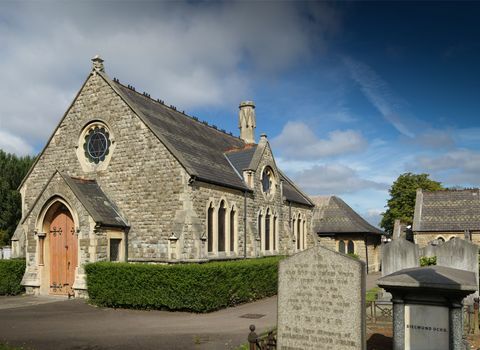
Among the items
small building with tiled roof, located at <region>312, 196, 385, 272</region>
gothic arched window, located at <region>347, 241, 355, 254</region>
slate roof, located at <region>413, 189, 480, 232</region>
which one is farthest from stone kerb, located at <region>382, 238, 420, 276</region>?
gothic arched window, located at <region>347, 241, 355, 254</region>

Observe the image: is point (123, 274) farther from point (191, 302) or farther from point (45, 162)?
point (45, 162)

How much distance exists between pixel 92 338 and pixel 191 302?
15.7ft

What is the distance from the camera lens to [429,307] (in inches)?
363

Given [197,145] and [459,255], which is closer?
[459,255]

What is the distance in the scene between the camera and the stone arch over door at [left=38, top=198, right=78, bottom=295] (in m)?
21.2

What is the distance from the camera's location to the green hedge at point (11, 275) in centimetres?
2159

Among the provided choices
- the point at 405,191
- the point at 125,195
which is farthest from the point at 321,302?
the point at 405,191

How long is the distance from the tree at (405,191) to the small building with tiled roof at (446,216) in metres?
23.6

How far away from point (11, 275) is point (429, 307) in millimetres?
19425

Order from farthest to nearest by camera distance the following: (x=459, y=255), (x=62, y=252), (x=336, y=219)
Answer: (x=336, y=219), (x=62, y=252), (x=459, y=255)

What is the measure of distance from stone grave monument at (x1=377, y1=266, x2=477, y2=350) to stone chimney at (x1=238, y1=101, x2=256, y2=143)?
2902 centimetres

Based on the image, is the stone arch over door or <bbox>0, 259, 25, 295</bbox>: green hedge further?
<bbox>0, 259, 25, 295</bbox>: green hedge

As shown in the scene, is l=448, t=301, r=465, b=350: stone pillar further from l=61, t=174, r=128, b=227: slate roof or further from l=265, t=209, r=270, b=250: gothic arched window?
l=265, t=209, r=270, b=250: gothic arched window

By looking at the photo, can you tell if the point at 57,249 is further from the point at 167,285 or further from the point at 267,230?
the point at 267,230
